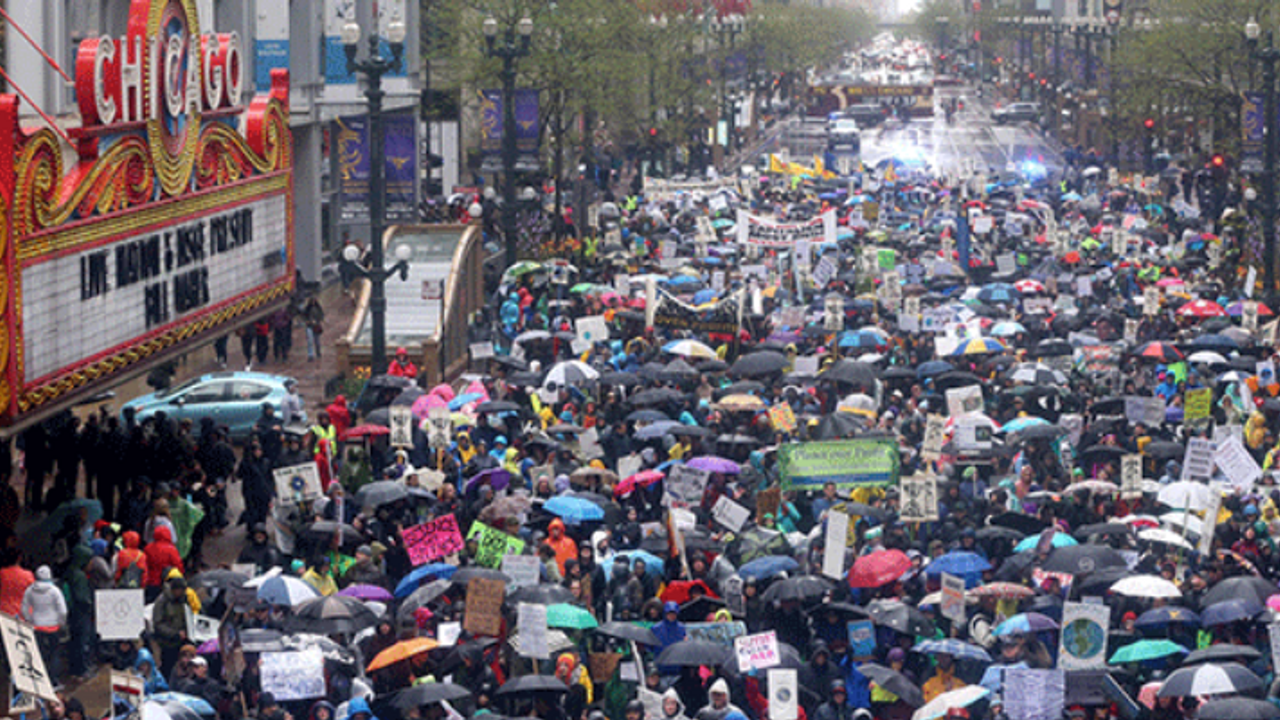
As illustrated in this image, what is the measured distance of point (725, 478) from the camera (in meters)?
25.2

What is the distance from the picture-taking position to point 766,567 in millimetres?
20266

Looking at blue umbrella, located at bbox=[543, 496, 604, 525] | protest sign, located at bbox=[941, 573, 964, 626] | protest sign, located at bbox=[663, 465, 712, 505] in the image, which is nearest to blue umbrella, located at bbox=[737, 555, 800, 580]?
protest sign, located at bbox=[941, 573, 964, 626]

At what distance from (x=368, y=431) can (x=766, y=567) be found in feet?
30.4

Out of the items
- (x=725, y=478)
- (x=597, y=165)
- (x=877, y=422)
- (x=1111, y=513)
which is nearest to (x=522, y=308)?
(x=877, y=422)

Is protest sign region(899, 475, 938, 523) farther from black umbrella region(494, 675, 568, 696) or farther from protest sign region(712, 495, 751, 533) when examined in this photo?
black umbrella region(494, 675, 568, 696)

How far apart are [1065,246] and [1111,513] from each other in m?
27.0

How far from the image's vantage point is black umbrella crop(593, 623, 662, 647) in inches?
718

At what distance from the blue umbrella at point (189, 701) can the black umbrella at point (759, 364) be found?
1618cm

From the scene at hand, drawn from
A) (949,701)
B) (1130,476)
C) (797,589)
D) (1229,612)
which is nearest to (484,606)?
(797,589)

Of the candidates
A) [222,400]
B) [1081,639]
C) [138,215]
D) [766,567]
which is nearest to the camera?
[1081,639]

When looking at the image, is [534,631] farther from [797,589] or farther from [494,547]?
[494,547]

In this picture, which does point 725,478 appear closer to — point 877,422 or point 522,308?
point 877,422

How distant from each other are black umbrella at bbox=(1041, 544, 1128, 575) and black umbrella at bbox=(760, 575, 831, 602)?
2.22 metres

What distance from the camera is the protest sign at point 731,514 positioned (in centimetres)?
2198
